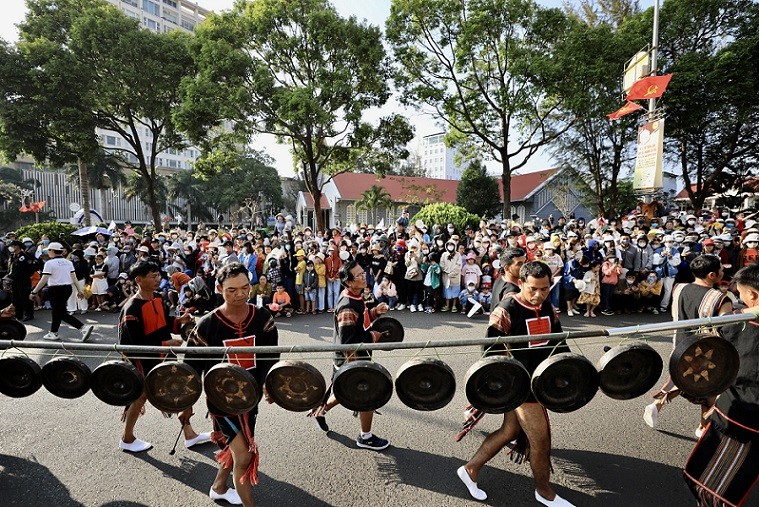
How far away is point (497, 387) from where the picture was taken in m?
2.89

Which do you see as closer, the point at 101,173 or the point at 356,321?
the point at 356,321

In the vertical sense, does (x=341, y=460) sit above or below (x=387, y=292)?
below

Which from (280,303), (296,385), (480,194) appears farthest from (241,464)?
(480,194)

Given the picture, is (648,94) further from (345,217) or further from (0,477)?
(345,217)

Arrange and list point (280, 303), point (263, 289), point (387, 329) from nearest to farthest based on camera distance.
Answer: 1. point (387, 329)
2. point (280, 303)
3. point (263, 289)

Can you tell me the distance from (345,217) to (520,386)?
122ft

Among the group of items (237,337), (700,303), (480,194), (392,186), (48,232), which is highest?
(392,186)

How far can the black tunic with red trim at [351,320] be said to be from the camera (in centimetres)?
375

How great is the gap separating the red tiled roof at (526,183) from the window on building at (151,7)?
67760mm

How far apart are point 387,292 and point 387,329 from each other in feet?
18.9

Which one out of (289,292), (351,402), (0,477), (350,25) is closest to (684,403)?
(351,402)

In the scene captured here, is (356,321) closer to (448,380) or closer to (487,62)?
(448,380)

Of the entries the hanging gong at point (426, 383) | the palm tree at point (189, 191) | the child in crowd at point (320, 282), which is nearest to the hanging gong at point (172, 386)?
the hanging gong at point (426, 383)

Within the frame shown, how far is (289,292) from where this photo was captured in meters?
10.4
